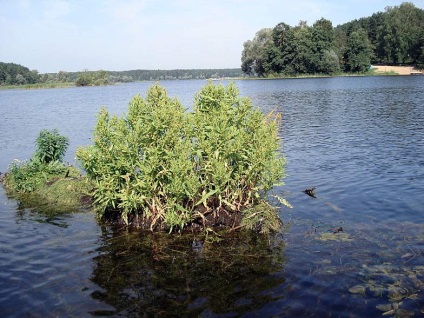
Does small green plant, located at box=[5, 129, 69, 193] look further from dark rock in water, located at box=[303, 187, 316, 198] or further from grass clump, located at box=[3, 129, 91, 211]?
dark rock in water, located at box=[303, 187, 316, 198]

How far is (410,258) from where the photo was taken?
10.4m

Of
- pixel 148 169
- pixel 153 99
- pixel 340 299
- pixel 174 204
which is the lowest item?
pixel 340 299

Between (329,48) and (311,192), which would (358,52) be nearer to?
(329,48)

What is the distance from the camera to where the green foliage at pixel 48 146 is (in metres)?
18.0

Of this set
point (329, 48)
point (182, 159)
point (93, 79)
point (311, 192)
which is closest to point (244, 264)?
point (182, 159)

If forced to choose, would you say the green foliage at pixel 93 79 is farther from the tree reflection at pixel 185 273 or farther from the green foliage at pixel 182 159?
the tree reflection at pixel 185 273

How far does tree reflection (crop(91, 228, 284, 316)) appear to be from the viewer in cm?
863

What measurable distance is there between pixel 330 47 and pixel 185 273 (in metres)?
144

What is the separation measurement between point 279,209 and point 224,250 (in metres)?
4.06

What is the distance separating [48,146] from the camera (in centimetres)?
1816

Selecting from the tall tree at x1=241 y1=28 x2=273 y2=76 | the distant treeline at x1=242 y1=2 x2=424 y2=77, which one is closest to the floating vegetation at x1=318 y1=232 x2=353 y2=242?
the distant treeline at x1=242 y1=2 x2=424 y2=77

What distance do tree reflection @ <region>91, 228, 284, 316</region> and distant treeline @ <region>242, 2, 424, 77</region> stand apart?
437ft

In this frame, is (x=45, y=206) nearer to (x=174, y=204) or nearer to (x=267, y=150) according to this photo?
(x=174, y=204)

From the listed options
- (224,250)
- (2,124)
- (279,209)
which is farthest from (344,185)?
(2,124)
